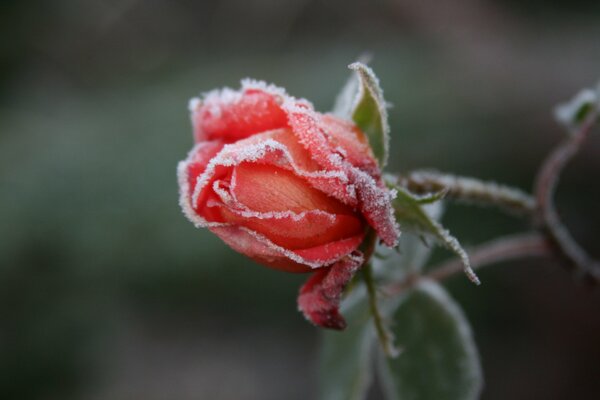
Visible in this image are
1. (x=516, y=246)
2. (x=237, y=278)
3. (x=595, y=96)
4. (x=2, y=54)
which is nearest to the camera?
(x=595, y=96)

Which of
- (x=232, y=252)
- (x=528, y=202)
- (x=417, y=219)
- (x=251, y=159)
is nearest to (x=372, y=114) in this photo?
(x=417, y=219)

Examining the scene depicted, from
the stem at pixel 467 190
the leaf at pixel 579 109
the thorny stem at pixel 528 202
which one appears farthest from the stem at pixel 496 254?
the leaf at pixel 579 109

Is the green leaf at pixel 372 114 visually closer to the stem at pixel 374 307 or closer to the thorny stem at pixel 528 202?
the thorny stem at pixel 528 202

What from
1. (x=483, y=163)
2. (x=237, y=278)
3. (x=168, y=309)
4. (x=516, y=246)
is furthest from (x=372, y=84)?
(x=168, y=309)

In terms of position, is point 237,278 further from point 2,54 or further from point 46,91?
point 2,54

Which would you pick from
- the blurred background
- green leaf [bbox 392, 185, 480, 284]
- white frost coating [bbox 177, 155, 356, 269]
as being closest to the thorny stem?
green leaf [bbox 392, 185, 480, 284]
